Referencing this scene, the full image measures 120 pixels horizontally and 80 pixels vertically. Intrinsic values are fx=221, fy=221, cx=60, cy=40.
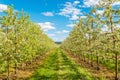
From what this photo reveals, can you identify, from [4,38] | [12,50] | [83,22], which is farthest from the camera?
[83,22]

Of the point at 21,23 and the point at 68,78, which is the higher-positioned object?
the point at 21,23

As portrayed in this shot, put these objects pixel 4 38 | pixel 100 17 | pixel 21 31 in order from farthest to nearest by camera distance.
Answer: pixel 21 31 < pixel 100 17 < pixel 4 38

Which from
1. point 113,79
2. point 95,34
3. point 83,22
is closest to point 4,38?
point 113,79

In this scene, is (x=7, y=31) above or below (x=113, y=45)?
above

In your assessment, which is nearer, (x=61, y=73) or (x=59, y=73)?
(x=59, y=73)

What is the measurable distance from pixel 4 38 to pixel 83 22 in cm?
2945

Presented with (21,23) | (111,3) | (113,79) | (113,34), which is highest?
(111,3)

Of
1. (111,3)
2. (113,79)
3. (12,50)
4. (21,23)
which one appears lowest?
(113,79)

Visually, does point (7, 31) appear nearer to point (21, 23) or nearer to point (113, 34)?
point (21, 23)

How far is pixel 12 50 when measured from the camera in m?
30.9

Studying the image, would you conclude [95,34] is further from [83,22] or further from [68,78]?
[68,78]

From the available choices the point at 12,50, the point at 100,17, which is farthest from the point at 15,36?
the point at 100,17

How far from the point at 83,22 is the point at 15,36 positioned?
2433cm

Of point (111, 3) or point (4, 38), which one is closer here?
point (4, 38)
